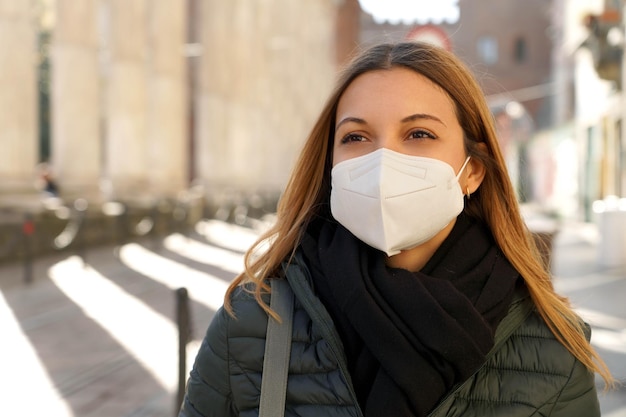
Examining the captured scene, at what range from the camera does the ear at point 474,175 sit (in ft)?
8.23

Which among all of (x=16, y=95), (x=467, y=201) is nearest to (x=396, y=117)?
(x=467, y=201)

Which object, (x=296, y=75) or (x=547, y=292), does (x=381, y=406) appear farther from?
(x=296, y=75)

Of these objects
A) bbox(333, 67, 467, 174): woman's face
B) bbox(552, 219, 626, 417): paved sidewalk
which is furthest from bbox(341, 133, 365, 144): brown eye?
bbox(552, 219, 626, 417): paved sidewalk

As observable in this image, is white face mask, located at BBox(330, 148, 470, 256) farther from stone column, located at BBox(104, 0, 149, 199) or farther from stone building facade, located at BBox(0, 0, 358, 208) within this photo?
stone column, located at BBox(104, 0, 149, 199)

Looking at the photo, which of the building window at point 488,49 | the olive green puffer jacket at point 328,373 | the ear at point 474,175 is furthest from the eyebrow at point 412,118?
the building window at point 488,49

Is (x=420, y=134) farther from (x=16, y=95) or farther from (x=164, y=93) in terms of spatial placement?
(x=164, y=93)

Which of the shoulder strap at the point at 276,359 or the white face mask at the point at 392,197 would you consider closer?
the shoulder strap at the point at 276,359

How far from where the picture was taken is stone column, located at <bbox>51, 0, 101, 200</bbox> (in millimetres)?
18703

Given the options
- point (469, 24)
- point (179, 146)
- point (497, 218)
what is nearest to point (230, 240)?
point (179, 146)

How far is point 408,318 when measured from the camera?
2.09 meters

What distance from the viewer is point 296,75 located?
172 ft

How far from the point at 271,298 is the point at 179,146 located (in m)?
24.0

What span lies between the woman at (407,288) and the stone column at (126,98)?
2007 centimetres

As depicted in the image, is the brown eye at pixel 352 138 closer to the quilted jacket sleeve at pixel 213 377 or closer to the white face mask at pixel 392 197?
the white face mask at pixel 392 197
